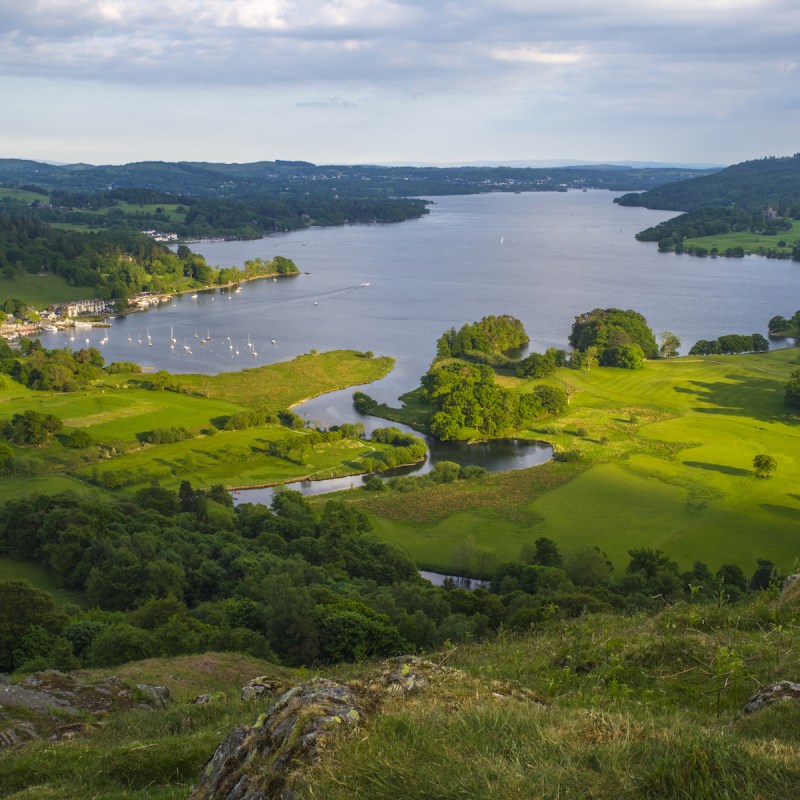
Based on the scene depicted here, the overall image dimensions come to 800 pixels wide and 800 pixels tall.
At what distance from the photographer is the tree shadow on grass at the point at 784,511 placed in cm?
3400

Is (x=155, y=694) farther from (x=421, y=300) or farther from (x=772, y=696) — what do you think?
(x=421, y=300)

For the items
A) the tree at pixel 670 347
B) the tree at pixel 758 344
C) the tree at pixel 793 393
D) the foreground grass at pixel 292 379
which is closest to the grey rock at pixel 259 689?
the foreground grass at pixel 292 379

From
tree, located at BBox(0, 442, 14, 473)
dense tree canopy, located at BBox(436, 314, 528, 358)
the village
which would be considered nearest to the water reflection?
tree, located at BBox(0, 442, 14, 473)

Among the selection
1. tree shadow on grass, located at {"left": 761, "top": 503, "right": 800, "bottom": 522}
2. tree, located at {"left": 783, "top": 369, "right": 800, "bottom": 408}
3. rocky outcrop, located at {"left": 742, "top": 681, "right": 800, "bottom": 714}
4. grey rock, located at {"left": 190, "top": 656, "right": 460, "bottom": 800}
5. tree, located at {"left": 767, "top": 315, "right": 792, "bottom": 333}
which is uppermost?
grey rock, located at {"left": 190, "top": 656, "right": 460, "bottom": 800}

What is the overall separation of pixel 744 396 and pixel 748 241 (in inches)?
4054

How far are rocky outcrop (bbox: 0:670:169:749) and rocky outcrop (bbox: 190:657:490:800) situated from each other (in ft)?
18.1

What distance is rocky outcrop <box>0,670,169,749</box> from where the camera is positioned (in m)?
10.1

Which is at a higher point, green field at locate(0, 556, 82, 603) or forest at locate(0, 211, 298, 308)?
forest at locate(0, 211, 298, 308)

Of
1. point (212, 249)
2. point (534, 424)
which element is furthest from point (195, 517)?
point (212, 249)

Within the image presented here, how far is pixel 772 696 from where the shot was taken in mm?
6797

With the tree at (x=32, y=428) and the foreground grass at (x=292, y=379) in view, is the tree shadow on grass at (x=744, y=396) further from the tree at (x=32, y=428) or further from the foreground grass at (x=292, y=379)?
the tree at (x=32, y=428)

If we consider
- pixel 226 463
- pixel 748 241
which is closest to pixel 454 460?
pixel 226 463

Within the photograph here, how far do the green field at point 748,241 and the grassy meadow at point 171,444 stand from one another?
102327mm

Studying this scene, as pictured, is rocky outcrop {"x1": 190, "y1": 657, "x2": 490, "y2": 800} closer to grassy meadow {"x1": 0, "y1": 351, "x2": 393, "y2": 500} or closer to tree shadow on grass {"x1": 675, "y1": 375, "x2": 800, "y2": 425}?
grassy meadow {"x1": 0, "y1": 351, "x2": 393, "y2": 500}
